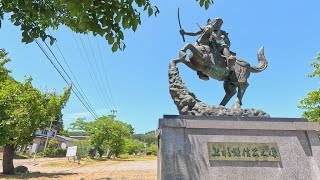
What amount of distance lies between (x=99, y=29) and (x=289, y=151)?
4492 mm

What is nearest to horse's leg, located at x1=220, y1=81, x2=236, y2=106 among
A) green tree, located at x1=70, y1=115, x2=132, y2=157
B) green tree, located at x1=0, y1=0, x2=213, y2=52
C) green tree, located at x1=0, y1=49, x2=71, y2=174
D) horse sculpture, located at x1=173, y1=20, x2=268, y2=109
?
horse sculpture, located at x1=173, y1=20, x2=268, y2=109

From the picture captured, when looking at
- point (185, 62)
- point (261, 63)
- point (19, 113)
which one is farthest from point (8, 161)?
point (261, 63)

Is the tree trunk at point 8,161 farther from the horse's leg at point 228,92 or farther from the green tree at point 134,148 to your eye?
the green tree at point 134,148

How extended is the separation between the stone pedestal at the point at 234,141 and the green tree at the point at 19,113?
13.4 m

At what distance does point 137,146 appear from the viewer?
2628 inches

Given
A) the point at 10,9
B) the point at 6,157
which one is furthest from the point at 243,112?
the point at 6,157

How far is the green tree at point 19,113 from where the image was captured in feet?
50.8

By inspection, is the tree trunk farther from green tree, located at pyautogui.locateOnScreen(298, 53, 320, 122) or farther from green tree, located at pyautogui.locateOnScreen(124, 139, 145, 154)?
green tree, located at pyautogui.locateOnScreen(124, 139, 145, 154)

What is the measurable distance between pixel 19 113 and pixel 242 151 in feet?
48.2

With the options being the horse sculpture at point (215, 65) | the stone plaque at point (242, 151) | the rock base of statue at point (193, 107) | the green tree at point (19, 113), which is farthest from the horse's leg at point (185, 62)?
the green tree at point (19, 113)

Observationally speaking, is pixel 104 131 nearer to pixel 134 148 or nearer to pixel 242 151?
pixel 134 148

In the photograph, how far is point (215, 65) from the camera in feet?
21.8

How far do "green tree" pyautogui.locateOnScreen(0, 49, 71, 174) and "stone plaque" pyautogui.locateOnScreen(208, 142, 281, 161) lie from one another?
13871mm

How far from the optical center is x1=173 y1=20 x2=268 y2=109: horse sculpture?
646 centimetres
